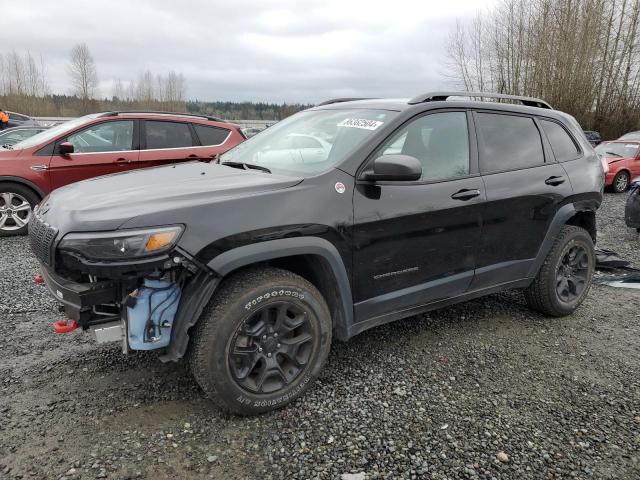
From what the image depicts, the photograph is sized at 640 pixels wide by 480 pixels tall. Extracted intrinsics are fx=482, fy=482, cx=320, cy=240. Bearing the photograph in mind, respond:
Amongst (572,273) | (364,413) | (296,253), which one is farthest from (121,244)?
(572,273)

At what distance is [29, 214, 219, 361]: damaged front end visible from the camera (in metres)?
2.29

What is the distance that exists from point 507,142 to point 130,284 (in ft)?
9.59

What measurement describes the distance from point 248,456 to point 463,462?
1.07 meters

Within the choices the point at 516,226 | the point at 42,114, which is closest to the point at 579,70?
the point at 516,226

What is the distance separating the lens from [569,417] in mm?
2811

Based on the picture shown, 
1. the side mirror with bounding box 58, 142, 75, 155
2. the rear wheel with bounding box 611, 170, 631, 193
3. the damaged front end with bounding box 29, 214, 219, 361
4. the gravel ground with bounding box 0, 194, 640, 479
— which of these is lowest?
the gravel ground with bounding box 0, 194, 640, 479

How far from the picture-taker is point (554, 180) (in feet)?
12.8

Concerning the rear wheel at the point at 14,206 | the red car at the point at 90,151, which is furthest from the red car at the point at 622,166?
the rear wheel at the point at 14,206

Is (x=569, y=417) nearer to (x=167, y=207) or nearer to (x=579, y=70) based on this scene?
(x=167, y=207)

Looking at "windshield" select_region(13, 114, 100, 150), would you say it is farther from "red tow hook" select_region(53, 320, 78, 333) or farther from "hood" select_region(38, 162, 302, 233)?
"red tow hook" select_region(53, 320, 78, 333)

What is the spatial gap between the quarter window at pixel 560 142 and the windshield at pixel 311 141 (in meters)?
1.70

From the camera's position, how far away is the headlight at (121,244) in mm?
2287

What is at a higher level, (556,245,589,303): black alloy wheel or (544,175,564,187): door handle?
(544,175,564,187): door handle

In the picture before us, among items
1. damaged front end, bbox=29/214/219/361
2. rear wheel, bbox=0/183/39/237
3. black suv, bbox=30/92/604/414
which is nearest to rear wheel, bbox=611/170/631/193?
black suv, bbox=30/92/604/414
